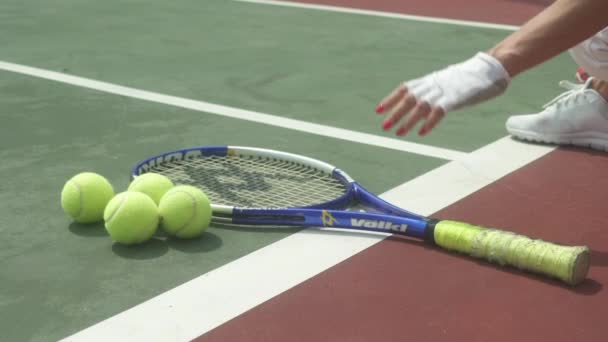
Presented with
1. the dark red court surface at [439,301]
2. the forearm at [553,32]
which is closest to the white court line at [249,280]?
the dark red court surface at [439,301]

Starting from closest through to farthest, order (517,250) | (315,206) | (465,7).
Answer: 1. (517,250)
2. (315,206)
3. (465,7)

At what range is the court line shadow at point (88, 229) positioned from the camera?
2.30 meters

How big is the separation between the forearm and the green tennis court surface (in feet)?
2.41

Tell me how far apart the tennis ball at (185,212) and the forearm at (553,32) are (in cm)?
80

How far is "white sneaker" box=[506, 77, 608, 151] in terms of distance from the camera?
303 centimetres

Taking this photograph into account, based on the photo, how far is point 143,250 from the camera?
2.21m

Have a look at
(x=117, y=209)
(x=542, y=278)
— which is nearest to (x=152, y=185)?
(x=117, y=209)

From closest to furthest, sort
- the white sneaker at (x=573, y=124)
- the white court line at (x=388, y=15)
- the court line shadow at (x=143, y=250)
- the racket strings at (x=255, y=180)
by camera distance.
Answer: the court line shadow at (x=143, y=250) < the racket strings at (x=255, y=180) < the white sneaker at (x=573, y=124) < the white court line at (x=388, y=15)

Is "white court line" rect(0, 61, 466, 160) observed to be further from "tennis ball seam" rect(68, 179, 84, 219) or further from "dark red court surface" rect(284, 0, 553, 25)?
→ "dark red court surface" rect(284, 0, 553, 25)

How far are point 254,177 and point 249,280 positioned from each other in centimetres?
58

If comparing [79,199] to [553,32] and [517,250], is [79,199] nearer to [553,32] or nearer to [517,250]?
[517,250]

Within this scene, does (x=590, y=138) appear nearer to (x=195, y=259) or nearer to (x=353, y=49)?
(x=195, y=259)

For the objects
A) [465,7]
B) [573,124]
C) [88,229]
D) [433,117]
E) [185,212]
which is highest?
[465,7]

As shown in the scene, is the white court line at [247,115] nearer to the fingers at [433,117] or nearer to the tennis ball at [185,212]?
the tennis ball at [185,212]
